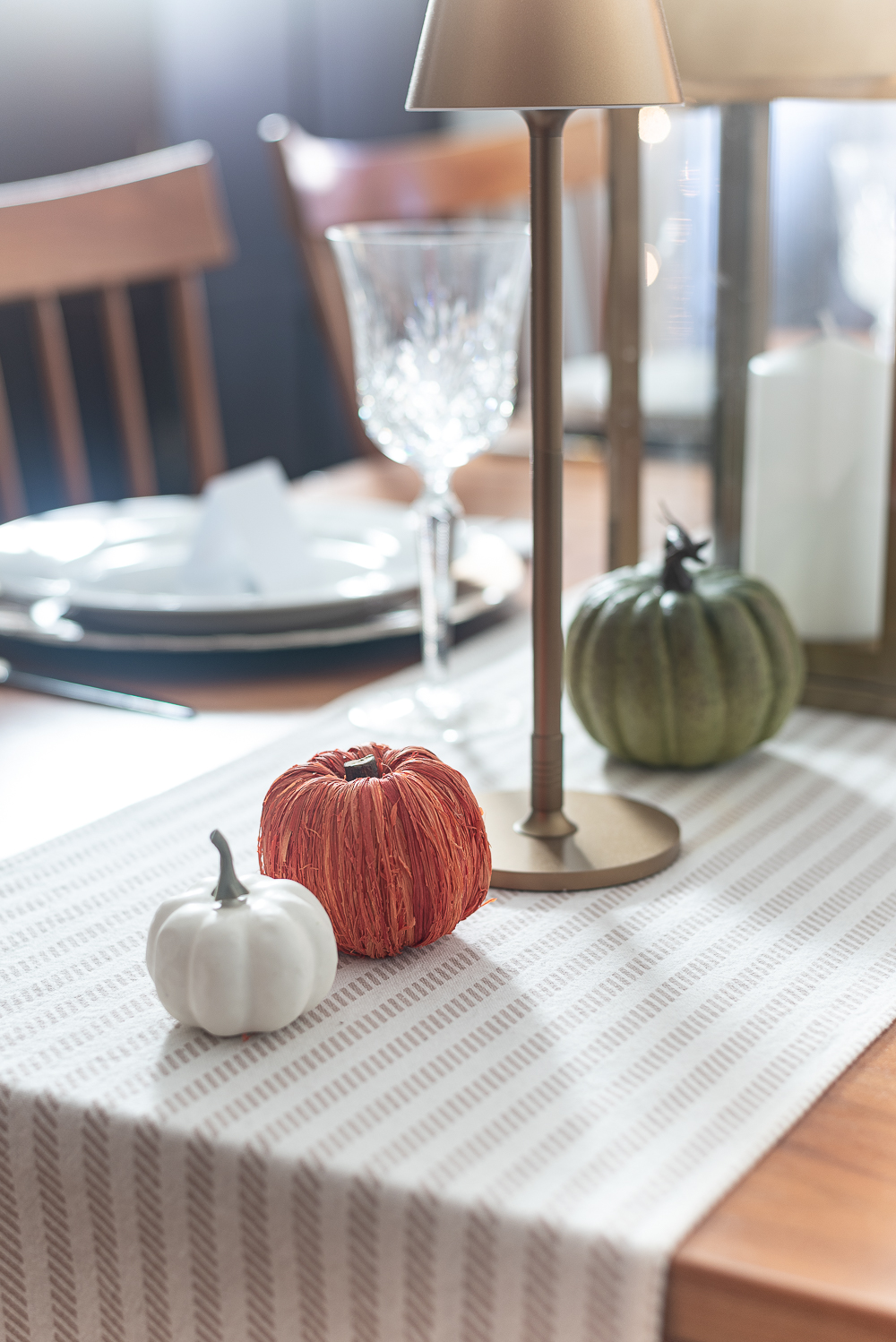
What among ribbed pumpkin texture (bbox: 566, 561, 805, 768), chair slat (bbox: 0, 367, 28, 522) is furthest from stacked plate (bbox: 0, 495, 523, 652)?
chair slat (bbox: 0, 367, 28, 522)

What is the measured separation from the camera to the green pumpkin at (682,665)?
26.2 inches

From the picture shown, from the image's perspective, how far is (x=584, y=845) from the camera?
590 millimetres

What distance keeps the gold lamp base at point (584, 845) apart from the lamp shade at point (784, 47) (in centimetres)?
37

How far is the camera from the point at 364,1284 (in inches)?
15.3

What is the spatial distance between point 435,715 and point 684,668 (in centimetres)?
15

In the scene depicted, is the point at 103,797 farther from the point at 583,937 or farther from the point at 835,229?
the point at 835,229

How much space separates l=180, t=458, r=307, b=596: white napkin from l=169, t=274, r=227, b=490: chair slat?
67cm

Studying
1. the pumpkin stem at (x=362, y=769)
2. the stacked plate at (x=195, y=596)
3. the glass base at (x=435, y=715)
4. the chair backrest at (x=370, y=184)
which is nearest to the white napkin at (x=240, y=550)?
the stacked plate at (x=195, y=596)

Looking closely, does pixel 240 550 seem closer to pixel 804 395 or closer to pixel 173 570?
pixel 173 570

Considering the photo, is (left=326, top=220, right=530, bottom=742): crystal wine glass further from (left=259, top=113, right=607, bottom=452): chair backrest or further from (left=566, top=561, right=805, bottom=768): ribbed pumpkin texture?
(left=259, top=113, right=607, bottom=452): chair backrest

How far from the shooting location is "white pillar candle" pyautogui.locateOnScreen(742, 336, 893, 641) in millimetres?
758

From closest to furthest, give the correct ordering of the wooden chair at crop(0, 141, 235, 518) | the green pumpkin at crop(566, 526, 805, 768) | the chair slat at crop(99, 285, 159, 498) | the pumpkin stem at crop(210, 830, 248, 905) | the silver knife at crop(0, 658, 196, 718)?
the pumpkin stem at crop(210, 830, 248, 905) → the green pumpkin at crop(566, 526, 805, 768) → the silver knife at crop(0, 658, 196, 718) → the wooden chair at crop(0, 141, 235, 518) → the chair slat at crop(99, 285, 159, 498)

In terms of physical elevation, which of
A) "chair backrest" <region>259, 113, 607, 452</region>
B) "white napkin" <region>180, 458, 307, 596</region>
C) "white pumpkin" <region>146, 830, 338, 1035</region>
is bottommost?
"white napkin" <region>180, 458, 307, 596</region>

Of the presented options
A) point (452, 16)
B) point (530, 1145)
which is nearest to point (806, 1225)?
point (530, 1145)
